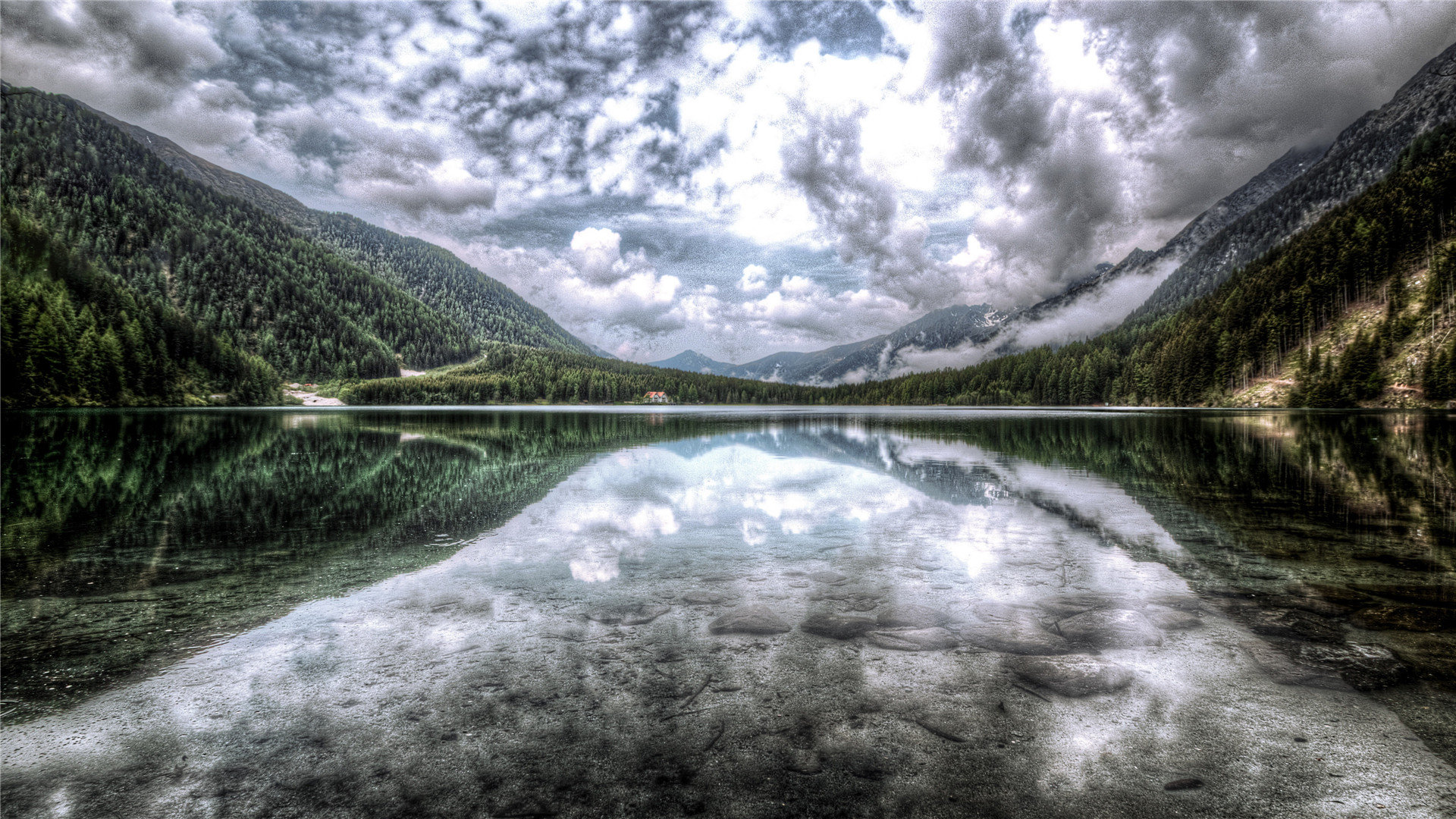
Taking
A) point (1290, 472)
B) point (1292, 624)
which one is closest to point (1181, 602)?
point (1292, 624)

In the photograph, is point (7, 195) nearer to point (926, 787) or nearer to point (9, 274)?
point (9, 274)

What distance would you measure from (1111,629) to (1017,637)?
123cm

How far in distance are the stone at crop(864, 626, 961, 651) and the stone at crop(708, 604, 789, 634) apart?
1.11 m

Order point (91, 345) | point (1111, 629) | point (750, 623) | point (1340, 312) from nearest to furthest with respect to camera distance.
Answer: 1. point (1111, 629)
2. point (750, 623)
3. point (91, 345)
4. point (1340, 312)

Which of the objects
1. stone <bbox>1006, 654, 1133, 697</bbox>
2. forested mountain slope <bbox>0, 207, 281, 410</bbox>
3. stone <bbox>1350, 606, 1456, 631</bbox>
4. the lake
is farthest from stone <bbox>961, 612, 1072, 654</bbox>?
forested mountain slope <bbox>0, 207, 281, 410</bbox>

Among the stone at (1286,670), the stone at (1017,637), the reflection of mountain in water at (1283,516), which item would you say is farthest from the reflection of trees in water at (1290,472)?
the stone at (1017,637)

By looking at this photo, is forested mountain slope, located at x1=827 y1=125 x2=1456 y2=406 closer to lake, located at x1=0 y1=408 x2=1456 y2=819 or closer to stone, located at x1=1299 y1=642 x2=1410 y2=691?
lake, located at x1=0 y1=408 x2=1456 y2=819

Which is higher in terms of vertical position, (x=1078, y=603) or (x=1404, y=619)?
(x=1404, y=619)

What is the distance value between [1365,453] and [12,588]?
41.6 m

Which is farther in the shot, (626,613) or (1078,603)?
(1078,603)

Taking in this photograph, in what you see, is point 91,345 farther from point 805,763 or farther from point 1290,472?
point 1290,472

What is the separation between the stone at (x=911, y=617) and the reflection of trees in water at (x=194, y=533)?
25.3ft

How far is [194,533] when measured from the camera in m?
11.8

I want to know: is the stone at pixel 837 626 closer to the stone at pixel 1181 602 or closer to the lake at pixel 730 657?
the lake at pixel 730 657
